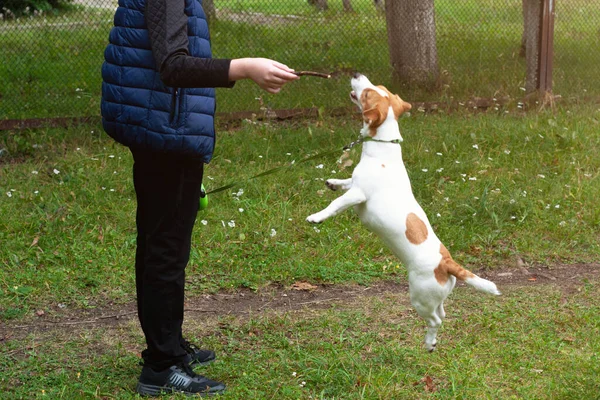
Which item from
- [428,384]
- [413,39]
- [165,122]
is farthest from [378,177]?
[413,39]

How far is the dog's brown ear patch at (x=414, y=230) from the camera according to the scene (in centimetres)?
300

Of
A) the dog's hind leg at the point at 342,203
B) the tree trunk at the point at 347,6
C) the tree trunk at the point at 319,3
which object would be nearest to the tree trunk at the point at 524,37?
the tree trunk at the point at 347,6

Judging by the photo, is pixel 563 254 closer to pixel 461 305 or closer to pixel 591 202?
pixel 591 202

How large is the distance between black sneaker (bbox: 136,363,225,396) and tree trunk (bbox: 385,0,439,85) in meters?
4.71

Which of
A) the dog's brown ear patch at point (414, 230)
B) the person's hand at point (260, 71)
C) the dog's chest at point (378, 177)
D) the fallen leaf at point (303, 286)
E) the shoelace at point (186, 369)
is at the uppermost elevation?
the person's hand at point (260, 71)

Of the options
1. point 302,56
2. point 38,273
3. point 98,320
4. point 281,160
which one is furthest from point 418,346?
point 302,56

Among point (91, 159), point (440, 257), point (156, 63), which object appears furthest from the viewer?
point (91, 159)

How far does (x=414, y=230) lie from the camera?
9.87ft

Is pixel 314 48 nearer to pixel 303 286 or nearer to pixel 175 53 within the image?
pixel 303 286

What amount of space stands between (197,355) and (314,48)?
4.83 meters

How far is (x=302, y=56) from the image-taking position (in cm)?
789

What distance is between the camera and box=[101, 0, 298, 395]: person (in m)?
2.68

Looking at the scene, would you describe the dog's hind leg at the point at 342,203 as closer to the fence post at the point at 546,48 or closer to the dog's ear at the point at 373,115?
the dog's ear at the point at 373,115

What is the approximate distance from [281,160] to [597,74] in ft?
13.0
